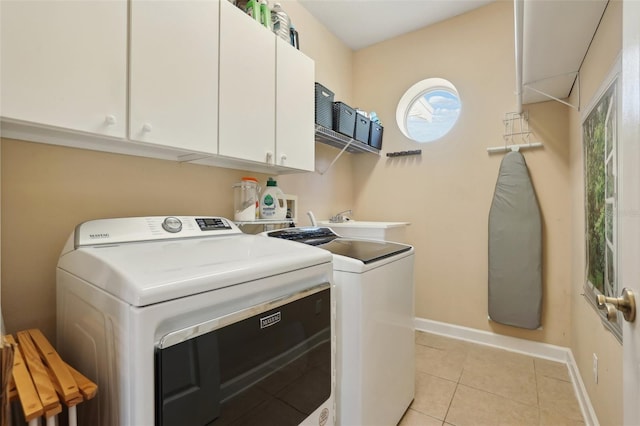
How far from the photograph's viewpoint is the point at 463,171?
2633 mm

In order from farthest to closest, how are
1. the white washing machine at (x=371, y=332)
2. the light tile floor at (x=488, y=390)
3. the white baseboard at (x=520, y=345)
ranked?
the white baseboard at (x=520, y=345)
the light tile floor at (x=488, y=390)
the white washing machine at (x=371, y=332)

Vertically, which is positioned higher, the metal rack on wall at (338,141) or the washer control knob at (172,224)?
the metal rack on wall at (338,141)

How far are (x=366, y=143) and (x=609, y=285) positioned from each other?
1.98 metres

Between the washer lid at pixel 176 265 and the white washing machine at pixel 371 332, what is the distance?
23cm

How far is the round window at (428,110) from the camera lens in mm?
2848

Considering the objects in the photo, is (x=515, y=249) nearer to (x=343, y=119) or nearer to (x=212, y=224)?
(x=343, y=119)

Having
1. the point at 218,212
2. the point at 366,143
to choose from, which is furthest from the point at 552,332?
the point at 218,212

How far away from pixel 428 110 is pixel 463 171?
820 mm

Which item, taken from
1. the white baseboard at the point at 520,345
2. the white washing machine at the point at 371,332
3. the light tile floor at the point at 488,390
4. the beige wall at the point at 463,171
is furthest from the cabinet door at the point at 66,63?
the white baseboard at the point at 520,345

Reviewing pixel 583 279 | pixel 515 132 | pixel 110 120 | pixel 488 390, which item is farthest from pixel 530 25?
pixel 488 390

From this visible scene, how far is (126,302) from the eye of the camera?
653 mm

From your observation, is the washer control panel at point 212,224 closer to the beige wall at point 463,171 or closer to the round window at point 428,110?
the beige wall at point 463,171

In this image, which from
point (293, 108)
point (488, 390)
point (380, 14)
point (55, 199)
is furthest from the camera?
point (380, 14)

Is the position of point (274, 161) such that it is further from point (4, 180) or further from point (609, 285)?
point (609, 285)
